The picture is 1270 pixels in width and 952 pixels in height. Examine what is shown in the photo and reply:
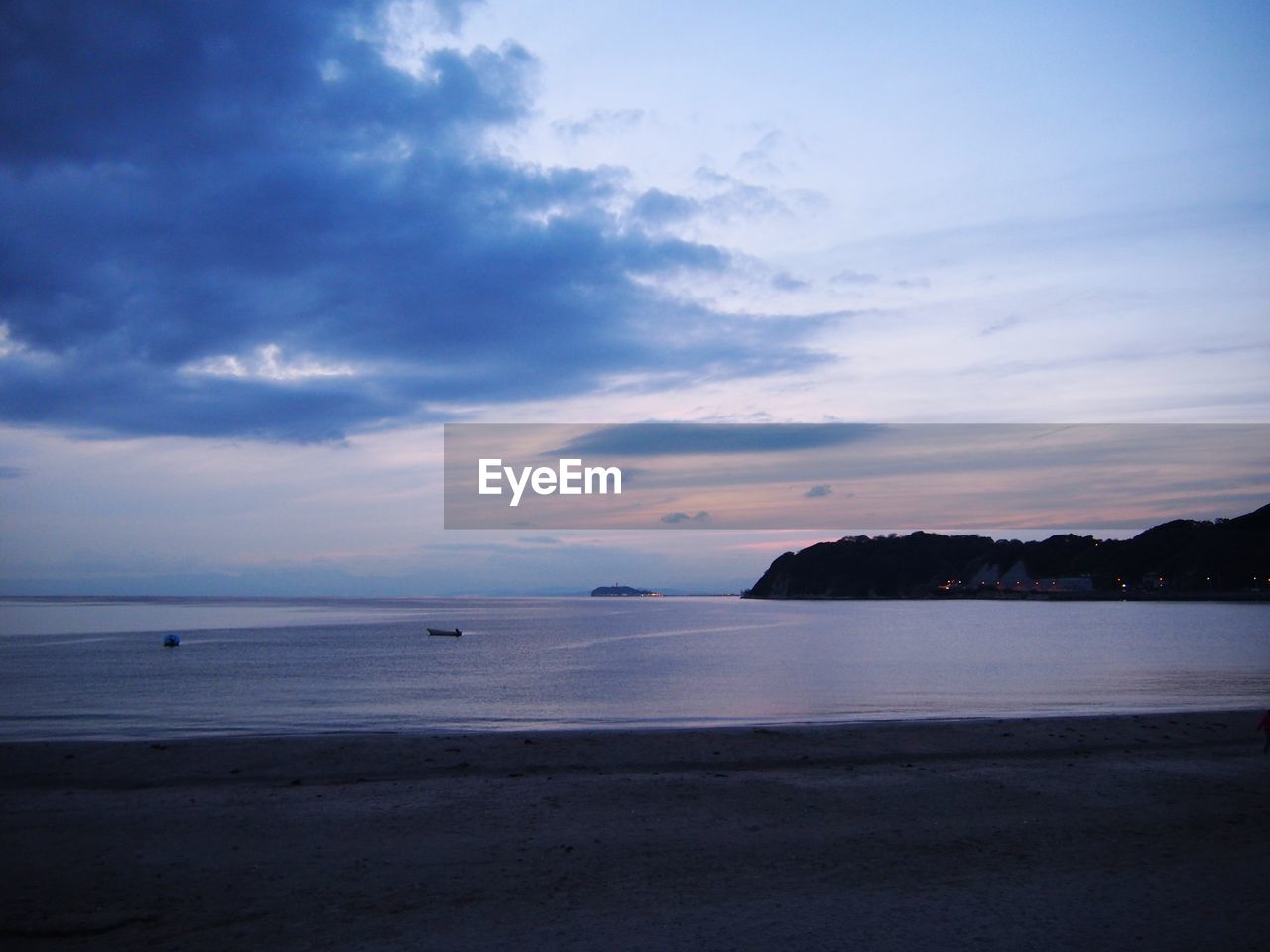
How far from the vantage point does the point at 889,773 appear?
577 inches

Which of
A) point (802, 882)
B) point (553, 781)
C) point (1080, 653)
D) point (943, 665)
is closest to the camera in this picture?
point (802, 882)

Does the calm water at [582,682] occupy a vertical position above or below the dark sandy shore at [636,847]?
below

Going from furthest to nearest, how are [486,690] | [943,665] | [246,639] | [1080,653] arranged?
[246,639]
[1080,653]
[943,665]
[486,690]

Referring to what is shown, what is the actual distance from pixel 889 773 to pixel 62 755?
14594 mm

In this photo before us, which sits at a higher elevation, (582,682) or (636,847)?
(636,847)

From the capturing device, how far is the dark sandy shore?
7801mm

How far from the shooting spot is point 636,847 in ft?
34.0

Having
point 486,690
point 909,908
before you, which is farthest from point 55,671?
point 909,908

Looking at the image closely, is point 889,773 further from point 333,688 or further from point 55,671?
point 55,671

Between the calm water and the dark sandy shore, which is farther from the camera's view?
the calm water

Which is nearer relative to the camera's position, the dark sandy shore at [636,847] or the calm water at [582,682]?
the dark sandy shore at [636,847]

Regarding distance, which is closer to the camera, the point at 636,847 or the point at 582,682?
the point at 636,847

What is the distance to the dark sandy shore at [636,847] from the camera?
780cm

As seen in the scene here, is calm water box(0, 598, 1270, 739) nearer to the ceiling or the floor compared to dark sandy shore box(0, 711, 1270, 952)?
nearer to the floor
